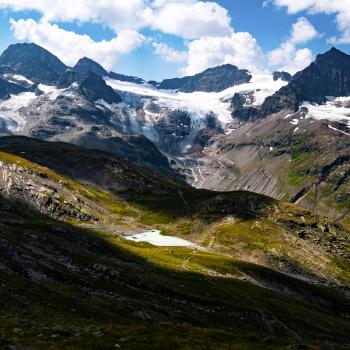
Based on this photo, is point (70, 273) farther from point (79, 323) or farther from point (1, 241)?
point (79, 323)

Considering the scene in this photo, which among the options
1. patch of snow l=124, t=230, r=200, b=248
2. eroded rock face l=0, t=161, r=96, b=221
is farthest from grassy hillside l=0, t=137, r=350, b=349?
patch of snow l=124, t=230, r=200, b=248

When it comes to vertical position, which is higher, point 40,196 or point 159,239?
point 40,196

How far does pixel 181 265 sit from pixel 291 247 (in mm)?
66777

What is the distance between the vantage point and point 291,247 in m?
165

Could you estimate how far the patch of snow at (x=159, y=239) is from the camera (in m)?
162

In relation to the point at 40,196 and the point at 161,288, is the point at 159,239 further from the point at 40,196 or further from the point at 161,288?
the point at 161,288

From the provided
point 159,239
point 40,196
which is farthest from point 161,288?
point 40,196

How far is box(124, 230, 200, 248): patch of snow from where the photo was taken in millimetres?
161750

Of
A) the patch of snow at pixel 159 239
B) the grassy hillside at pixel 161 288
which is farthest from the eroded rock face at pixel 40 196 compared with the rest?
the patch of snow at pixel 159 239

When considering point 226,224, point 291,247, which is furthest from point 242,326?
point 226,224

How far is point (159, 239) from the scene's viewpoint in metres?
171

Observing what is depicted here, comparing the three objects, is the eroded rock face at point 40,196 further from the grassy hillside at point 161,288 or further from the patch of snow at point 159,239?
the patch of snow at point 159,239

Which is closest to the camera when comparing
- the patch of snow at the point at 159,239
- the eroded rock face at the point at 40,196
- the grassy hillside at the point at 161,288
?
the grassy hillside at the point at 161,288

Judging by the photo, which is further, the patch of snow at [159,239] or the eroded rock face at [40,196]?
the eroded rock face at [40,196]
